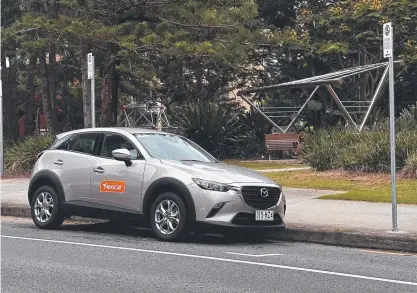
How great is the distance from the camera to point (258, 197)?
1175 cm

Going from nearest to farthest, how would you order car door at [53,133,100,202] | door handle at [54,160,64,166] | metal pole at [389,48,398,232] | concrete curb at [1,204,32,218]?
metal pole at [389,48,398,232] < car door at [53,133,100,202] < door handle at [54,160,64,166] < concrete curb at [1,204,32,218]

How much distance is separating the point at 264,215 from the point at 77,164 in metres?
3.23

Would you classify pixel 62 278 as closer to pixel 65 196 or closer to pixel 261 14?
pixel 65 196

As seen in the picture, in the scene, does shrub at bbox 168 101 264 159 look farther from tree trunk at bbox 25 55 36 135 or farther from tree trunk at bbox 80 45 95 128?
tree trunk at bbox 25 55 36 135

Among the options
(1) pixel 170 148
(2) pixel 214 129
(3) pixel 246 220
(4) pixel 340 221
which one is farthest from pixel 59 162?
(2) pixel 214 129

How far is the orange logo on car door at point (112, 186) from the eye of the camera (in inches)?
484

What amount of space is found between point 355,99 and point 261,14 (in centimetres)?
669

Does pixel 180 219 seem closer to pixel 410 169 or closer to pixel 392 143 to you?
pixel 392 143

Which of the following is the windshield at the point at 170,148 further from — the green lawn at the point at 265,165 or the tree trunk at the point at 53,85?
the tree trunk at the point at 53,85

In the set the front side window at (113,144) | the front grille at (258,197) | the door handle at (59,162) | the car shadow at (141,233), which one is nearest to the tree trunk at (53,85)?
the car shadow at (141,233)

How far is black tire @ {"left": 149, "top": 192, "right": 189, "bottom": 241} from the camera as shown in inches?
453

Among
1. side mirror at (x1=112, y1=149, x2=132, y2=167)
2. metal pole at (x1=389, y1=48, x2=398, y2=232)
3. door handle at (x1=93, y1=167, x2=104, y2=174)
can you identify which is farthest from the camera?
door handle at (x1=93, y1=167, x2=104, y2=174)

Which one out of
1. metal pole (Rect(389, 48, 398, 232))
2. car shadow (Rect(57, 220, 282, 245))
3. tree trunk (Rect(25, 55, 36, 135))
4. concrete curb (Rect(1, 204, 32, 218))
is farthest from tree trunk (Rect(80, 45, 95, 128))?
metal pole (Rect(389, 48, 398, 232))

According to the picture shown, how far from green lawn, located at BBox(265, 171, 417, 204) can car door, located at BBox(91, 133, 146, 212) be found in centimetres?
521
